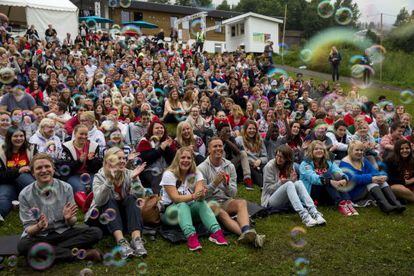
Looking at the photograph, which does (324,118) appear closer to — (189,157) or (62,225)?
(189,157)

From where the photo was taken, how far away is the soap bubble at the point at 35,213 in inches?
182

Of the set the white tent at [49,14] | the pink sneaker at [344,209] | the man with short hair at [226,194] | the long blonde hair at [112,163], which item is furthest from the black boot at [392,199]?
the white tent at [49,14]

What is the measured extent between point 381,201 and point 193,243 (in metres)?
3.42

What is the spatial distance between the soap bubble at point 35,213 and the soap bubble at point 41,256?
11.7 inches

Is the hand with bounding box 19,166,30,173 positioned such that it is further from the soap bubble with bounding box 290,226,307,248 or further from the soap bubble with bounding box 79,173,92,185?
the soap bubble with bounding box 290,226,307,248

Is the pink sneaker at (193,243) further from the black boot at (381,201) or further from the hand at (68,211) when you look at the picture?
the black boot at (381,201)

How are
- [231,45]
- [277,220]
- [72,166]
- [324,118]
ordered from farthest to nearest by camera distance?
[231,45]
[324,118]
[72,166]
[277,220]

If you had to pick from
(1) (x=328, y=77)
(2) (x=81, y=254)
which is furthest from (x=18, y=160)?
(1) (x=328, y=77)

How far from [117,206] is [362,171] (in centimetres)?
419

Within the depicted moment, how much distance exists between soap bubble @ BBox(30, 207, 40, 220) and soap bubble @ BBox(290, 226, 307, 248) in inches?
123

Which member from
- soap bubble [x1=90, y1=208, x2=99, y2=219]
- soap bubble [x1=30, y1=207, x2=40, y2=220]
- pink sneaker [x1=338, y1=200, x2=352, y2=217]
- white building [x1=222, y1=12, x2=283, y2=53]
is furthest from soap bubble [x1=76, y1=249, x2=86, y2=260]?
white building [x1=222, y1=12, x2=283, y2=53]

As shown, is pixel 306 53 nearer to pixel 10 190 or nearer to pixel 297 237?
pixel 297 237

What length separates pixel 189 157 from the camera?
5559 millimetres

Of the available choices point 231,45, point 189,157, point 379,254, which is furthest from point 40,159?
point 231,45
